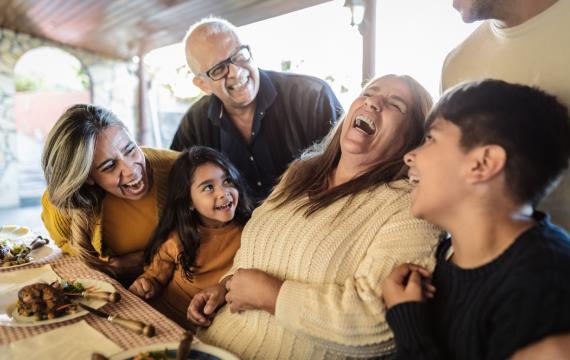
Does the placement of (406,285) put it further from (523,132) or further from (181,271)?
(181,271)

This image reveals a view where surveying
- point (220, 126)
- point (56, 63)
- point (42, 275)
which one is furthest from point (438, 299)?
point (56, 63)

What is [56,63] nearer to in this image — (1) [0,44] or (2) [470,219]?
(1) [0,44]

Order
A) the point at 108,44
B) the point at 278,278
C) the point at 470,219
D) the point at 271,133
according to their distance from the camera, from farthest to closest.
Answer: the point at 108,44
the point at 271,133
the point at 278,278
the point at 470,219

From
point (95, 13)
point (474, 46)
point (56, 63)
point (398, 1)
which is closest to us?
point (474, 46)

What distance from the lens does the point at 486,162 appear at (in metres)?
0.97

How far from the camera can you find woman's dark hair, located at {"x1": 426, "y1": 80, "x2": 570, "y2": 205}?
37.6 inches

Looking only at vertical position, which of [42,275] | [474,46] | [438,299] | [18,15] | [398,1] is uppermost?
[18,15]

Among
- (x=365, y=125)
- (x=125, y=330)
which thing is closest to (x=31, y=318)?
(x=125, y=330)

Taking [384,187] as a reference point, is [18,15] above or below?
above

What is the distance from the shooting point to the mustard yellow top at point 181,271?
1874mm

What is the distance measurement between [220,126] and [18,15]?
6.28 metres

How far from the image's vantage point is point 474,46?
65.6 inches

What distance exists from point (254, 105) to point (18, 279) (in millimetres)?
1516

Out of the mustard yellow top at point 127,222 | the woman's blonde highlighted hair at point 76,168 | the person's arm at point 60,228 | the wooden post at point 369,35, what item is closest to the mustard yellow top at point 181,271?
the mustard yellow top at point 127,222
